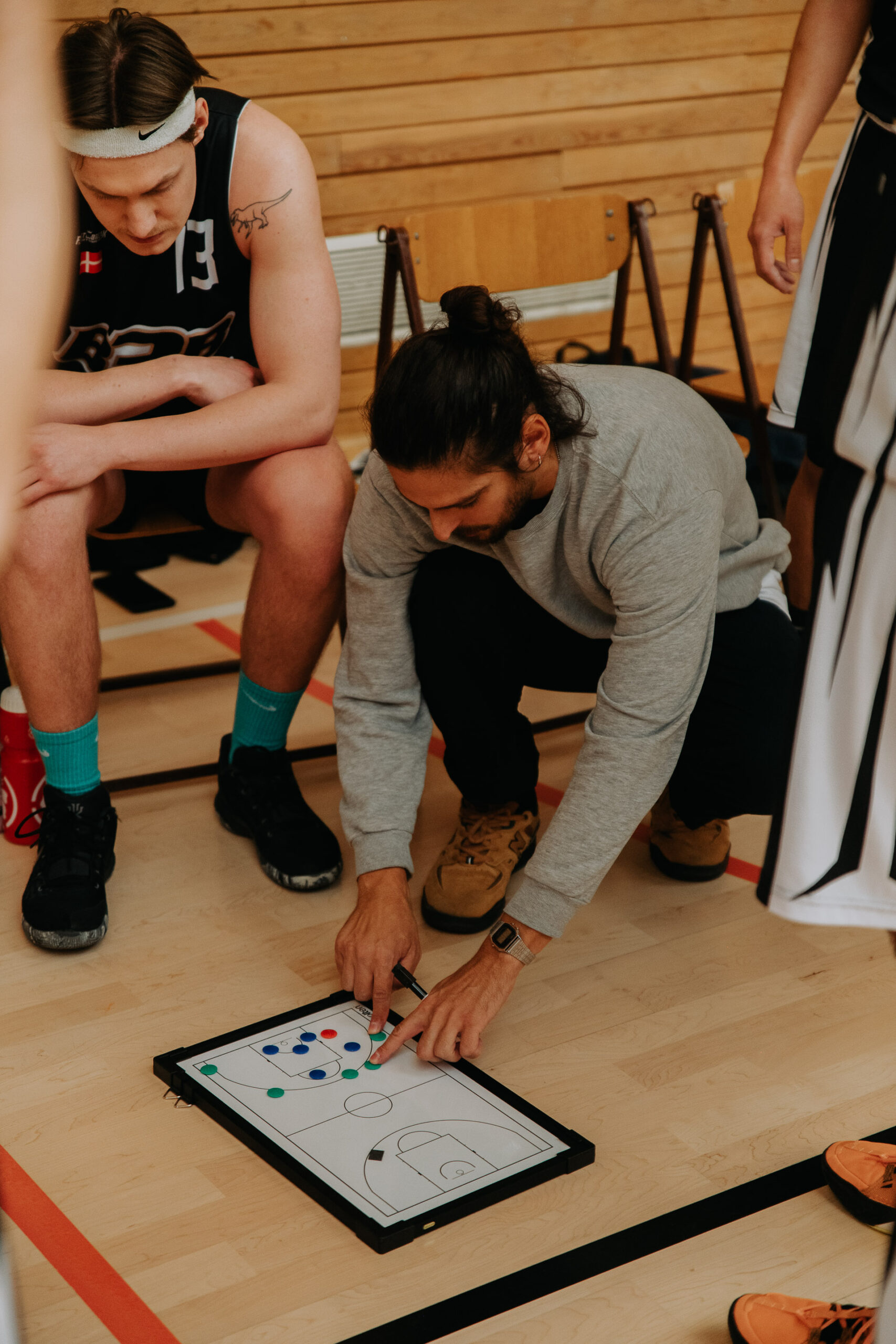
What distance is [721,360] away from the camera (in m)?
4.05

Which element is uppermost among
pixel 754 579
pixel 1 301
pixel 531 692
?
pixel 1 301

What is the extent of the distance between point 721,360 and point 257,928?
9.53ft

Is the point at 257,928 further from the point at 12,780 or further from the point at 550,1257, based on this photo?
the point at 550,1257

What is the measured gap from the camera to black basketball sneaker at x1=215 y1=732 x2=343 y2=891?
5.78ft

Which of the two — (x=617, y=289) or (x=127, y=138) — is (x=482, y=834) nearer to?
(x=127, y=138)

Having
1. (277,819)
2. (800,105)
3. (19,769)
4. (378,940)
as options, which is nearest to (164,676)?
(19,769)

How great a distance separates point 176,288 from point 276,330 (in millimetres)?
161

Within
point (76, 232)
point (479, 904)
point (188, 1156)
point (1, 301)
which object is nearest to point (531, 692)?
point (479, 904)

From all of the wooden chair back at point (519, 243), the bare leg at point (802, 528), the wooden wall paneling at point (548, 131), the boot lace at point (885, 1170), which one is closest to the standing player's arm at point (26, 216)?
the boot lace at point (885, 1170)

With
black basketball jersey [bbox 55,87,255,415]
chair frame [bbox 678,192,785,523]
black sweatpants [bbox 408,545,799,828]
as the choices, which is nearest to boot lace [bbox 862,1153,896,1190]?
black sweatpants [bbox 408,545,799,828]

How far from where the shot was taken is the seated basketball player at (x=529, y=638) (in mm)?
1328

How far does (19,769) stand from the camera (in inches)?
73.3

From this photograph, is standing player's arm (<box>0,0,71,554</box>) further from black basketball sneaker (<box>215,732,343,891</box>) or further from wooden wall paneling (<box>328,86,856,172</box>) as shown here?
wooden wall paneling (<box>328,86,856,172</box>)

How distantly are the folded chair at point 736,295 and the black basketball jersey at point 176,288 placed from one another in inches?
42.5
